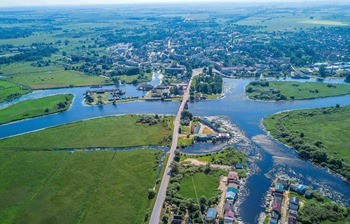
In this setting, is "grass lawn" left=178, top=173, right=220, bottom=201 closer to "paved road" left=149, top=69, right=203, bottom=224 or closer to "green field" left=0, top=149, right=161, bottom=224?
"paved road" left=149, top=69, right=203, bottom=224

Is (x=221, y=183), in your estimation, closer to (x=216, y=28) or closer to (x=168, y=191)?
(x=168, y=191)

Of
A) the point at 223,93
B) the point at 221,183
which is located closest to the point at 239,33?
the point at 223,93

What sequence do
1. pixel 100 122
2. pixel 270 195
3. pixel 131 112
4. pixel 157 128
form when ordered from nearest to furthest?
pixel 270 195 < pixel 157 128 < pixel 100 122 < pixel 131 112

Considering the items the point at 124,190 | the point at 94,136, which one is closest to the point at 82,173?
the point at 124,190

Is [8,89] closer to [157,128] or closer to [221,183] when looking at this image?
[157,128]

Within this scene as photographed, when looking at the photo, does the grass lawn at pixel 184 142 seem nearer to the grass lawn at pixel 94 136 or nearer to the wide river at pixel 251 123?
the grass lawn at pixel 94 136

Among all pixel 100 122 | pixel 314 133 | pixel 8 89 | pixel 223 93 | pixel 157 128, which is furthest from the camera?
pixel 8 89

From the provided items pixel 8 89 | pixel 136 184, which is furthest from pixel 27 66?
pixel 136 184

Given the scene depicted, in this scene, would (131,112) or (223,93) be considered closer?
(131,112)
